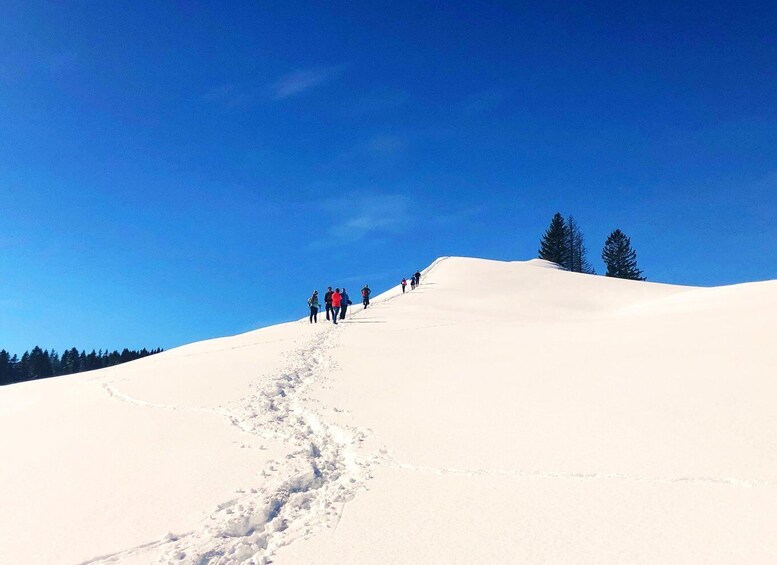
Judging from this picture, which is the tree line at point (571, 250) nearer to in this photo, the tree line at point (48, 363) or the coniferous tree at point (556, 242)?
the coniferous tree at point (556, 242)

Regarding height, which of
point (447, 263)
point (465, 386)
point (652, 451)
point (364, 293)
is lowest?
point (652, 451)

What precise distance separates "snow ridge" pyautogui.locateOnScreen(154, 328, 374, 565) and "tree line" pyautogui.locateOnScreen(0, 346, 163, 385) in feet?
260

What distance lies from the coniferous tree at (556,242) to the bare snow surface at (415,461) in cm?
7431

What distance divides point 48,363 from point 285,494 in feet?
356

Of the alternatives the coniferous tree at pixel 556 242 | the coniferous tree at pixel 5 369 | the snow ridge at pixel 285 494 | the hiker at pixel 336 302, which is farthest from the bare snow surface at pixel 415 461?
the coniferous tree at pixel 5 369

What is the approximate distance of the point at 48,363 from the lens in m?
93.4

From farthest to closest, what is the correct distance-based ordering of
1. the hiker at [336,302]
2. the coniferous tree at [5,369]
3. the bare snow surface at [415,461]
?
the coniferous tree at [5,369] → the hiker at [336,302] → the bare snow surface at [415,461]

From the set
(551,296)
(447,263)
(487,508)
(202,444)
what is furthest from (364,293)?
(447,263)

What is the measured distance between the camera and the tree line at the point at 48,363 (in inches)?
3401

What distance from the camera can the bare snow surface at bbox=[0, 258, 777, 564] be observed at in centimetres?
446

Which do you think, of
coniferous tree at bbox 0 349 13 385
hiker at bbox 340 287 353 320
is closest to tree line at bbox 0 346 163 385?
coniferous tree at bbox 0 349 13 385

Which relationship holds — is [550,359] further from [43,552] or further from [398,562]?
[43,552]

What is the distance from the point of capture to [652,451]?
628cm

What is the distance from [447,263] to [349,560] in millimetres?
58193
